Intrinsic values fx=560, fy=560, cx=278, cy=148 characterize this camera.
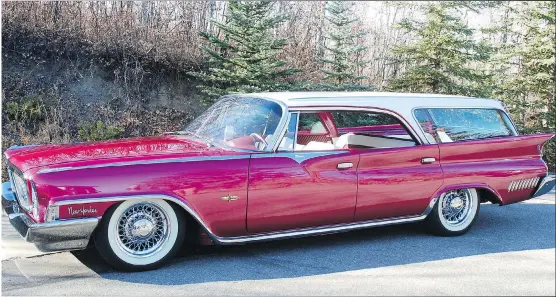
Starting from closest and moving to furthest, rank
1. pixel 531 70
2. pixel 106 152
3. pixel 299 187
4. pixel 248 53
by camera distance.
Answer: pixel 106 152
pixel 299 187
pixel 248 53
pixel 531 70

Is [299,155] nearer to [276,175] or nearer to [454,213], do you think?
[276,175]

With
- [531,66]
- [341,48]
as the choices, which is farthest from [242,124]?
[531,66]

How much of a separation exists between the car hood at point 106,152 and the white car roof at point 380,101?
2.82ft

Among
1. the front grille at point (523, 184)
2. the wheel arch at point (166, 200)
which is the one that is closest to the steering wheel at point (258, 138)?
the wheel arch at point (166, 200)

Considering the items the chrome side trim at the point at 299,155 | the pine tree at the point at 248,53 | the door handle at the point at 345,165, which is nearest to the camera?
the chrome side trim at the point at 299,155

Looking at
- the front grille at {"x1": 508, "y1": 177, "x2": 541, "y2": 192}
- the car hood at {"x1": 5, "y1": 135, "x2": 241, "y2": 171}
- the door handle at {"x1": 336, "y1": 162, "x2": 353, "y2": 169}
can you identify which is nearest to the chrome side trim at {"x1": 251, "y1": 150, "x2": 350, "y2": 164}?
the door handle at {"x1": 336, "y1": 162, "x2": 353, "y2": 169}

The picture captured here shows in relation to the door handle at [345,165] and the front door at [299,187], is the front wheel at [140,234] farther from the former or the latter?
the door handle at [345,165]

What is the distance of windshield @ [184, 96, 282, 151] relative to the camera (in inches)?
192

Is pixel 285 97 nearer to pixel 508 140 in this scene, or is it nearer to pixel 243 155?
pixel 243 155

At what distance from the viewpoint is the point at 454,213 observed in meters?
5.69

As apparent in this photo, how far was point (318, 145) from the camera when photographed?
5.25 meters

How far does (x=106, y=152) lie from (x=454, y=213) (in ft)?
11.3

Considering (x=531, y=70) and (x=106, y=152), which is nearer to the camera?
(x=106, y=152)

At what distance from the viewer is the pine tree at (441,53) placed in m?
11.5
